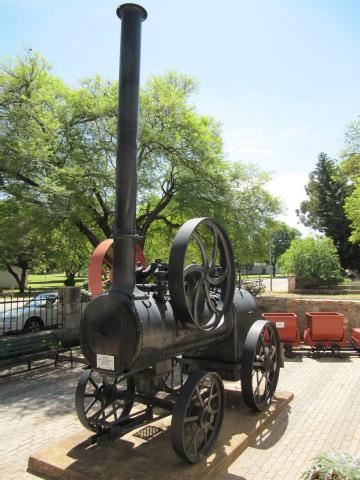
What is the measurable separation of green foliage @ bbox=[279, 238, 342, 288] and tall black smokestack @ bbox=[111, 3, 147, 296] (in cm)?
2493

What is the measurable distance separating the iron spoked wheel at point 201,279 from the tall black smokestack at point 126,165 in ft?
1.47

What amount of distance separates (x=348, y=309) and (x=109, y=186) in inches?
287

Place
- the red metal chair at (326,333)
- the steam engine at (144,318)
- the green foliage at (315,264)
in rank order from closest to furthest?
the steam engine at (144,318) → the red metal chair at (326,333) → the green foliage at (315,264)

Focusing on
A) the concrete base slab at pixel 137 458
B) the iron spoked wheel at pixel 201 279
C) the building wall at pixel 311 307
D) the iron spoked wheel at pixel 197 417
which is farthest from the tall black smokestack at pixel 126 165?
the building wall at pixel 311 307

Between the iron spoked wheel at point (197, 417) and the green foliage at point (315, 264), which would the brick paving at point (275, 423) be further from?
the green foliage at point (315, 264)

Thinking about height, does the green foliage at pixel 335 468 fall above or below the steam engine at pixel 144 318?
below

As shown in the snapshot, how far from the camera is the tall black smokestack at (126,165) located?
13.9ft

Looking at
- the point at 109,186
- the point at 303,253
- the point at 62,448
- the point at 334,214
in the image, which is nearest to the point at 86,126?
the point at 109,186

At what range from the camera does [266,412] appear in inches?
234

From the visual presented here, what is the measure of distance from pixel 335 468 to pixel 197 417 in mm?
1440

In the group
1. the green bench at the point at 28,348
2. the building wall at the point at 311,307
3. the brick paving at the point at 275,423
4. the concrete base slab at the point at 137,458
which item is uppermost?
the building wall at the point at 311,307

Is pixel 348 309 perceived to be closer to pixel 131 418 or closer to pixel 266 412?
pixel 266 412

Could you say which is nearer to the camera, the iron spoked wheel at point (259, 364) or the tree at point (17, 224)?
the iron spoked wheel at point (259, 364)

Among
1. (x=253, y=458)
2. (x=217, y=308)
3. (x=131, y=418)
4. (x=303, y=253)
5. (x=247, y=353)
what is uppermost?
(x=303, y=253)
